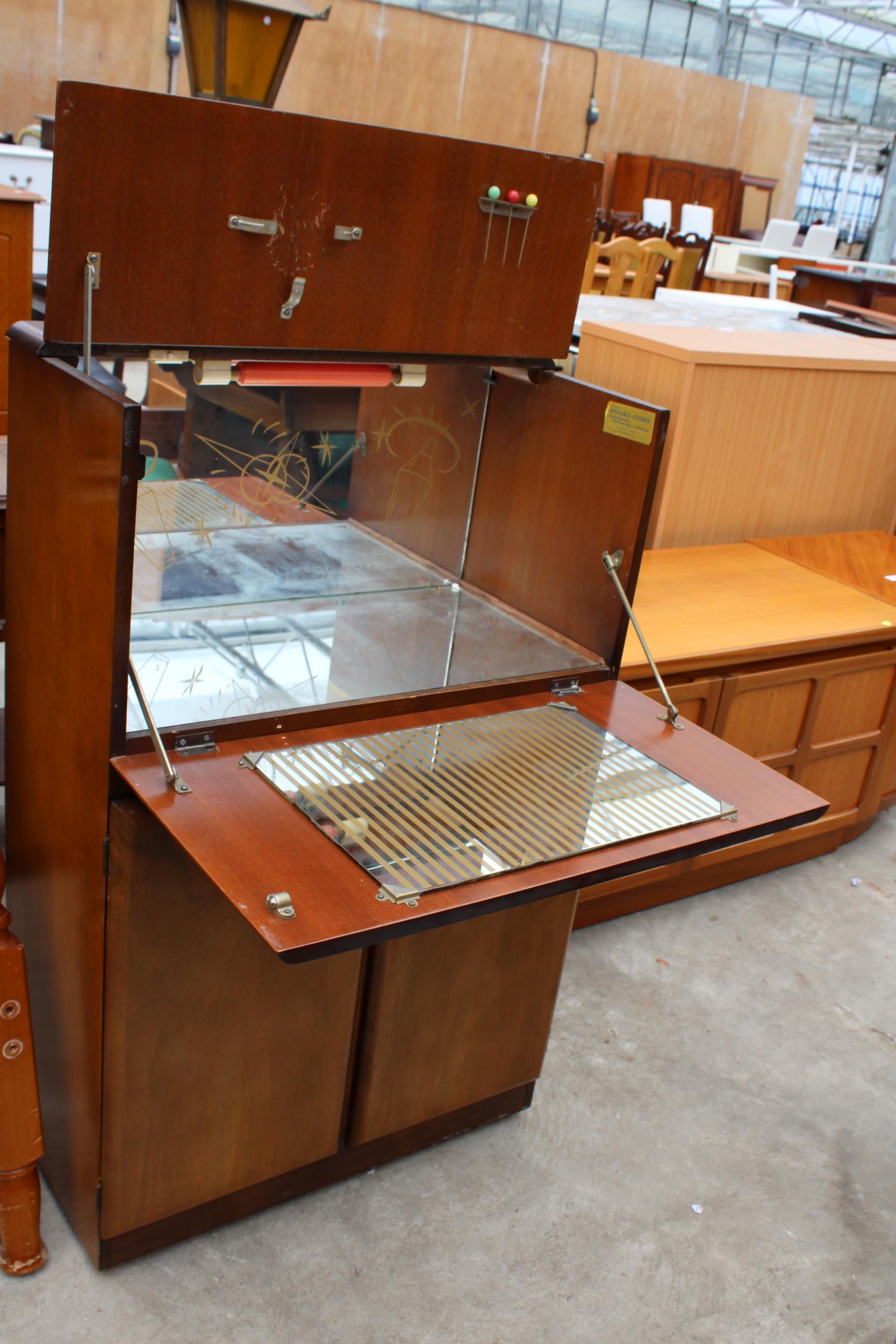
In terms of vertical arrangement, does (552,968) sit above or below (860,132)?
below

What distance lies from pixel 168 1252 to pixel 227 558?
1029 millimetres

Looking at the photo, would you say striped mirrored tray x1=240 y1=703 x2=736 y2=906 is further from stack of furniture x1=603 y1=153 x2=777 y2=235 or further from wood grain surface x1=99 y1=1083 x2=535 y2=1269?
stack of furniture x1=603 y1=153 x2=777 y2=235

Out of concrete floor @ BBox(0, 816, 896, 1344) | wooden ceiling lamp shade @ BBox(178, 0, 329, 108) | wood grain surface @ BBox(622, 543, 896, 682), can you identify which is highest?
wooden ceiling lamp shade @ BBox(178, 0, 329, 108)

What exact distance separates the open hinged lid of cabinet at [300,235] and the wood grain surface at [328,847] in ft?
1.62

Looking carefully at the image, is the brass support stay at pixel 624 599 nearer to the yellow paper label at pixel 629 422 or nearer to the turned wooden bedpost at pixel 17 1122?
the yellow paper label at pixel 629 422

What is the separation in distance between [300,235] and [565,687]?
0.74 metres

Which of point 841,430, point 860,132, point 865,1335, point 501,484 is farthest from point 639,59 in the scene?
point 865,1335

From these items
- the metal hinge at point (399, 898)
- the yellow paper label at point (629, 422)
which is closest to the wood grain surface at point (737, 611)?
the yellow paper label at point (629, 422)

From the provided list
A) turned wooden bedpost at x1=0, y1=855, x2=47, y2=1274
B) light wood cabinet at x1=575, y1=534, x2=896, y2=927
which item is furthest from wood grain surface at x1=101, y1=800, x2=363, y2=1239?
light wood cabinet at x1=575, y1=534, x2=896, y2=927

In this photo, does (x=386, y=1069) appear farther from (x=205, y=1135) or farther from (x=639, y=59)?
(x=639, y=59)

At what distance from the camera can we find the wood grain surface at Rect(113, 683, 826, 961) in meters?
1.12

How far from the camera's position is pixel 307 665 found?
1.67m

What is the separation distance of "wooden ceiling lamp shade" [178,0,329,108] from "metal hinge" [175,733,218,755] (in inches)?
30.2

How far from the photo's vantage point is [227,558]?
1691mm
